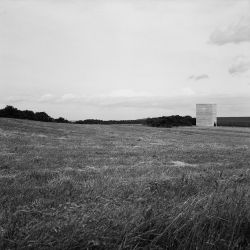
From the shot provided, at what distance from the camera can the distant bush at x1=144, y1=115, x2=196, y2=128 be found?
82.6 meters

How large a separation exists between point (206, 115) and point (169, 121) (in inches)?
612

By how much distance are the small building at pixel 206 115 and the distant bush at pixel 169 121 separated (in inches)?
85.7

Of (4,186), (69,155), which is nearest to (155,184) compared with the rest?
(4,186)

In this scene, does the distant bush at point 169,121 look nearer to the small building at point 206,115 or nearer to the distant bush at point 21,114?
the small building at point 206,115

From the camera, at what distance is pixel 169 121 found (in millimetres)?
85938

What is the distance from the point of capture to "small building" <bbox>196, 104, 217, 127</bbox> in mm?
97188

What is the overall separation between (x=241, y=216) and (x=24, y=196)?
582 cm

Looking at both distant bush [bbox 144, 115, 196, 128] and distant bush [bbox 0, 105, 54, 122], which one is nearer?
distant bush [bbox 0, 105, 54, 122]

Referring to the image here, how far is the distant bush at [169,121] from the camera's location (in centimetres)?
8262

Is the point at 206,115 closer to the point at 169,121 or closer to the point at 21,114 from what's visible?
the point at 169,121

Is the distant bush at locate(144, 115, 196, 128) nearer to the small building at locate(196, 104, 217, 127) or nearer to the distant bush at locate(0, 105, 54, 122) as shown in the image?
the small building at locate(196, 104, 217, 127)

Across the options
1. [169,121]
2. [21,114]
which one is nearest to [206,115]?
[169,121]

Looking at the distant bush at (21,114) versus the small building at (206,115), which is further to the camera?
the small building at (206,115)

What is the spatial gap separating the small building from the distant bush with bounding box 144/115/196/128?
2.18 m
